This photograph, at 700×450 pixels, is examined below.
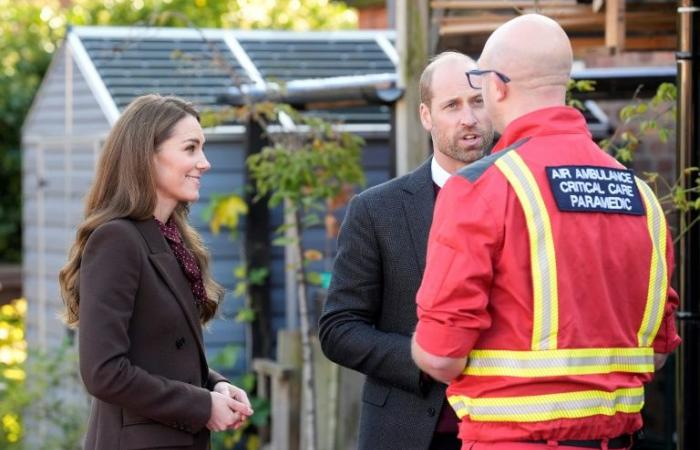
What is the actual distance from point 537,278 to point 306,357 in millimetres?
5234

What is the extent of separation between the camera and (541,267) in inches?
114

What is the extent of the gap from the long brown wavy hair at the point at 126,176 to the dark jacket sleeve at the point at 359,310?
604mm

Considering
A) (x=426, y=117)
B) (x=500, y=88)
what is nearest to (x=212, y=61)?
(x=426, y=117)

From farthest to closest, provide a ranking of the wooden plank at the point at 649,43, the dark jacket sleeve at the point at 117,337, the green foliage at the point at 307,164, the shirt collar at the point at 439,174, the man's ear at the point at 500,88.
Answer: the green foliage at the point at 307,164, the wooden plank at the point at 649,43, the shirt collar at the point at 439,174, the dark jacket sleeve at the point at 117,337, the man's ear at the point at 500,88

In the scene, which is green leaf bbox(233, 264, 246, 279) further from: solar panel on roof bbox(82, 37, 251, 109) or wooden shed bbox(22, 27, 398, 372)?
solar panel on roof bbox(82, 37, 251, 109)

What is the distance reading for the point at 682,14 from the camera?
15.5ft

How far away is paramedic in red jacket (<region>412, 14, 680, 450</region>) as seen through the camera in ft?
9.46

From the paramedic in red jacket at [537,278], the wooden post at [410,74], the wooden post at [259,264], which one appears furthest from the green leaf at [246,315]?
the paramedic in red jacket at [537,278]

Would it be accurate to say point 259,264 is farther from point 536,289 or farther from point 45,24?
point 45,24

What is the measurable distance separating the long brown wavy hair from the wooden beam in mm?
2768

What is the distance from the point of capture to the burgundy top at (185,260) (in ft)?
12.9

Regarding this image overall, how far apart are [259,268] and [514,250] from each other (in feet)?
22.0

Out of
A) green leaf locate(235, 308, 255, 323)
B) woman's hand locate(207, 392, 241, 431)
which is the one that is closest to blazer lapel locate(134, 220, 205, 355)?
woman's hand locate(207, 392, 241, 431)

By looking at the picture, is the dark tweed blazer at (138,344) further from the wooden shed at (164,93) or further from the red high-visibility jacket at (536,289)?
the wooden shed at (164,93)
